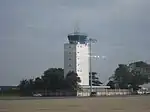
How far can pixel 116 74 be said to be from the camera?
10631 centimetres

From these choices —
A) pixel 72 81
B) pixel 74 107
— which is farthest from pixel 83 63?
pixel 74 107

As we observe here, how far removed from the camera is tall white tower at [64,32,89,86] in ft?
333

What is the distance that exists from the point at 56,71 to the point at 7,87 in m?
26.1

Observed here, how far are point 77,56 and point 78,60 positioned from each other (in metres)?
2.00

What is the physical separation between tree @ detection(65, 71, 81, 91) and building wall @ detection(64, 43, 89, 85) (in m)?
2.31

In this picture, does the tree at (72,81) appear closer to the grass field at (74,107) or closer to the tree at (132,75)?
the tree at (132,75)

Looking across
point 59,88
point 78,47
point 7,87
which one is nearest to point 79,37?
point 78,47

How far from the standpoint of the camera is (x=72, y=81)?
93.4 metres

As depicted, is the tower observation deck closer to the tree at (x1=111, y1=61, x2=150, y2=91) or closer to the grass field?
the tree at (x1=111, y1=61, x2=150, y2=91)

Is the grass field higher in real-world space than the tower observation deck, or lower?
lower

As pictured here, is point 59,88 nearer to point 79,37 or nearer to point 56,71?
point 56,71

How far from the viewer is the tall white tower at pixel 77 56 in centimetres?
10162

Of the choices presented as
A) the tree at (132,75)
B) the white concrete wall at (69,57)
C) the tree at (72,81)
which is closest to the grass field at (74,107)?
the tree at (72,81)

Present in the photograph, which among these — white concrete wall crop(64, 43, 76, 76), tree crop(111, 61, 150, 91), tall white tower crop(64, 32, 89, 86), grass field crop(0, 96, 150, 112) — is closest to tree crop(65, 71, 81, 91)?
tall white tower crop(64, 32, 89, 86)
